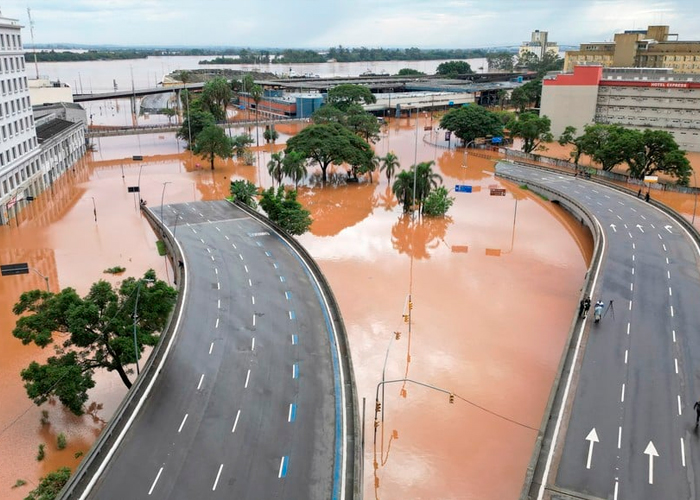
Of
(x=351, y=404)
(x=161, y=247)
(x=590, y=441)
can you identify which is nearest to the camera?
(x=590, y=441)

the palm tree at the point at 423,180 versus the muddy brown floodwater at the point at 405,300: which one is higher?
the palm tree at the point at 423,180

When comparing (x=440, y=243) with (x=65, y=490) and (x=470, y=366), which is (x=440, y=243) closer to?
(x=470, y=366)

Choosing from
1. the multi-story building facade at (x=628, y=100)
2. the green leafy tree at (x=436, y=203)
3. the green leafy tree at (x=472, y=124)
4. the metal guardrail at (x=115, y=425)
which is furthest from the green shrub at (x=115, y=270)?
the multi-story building facade at (x=628, y=100)

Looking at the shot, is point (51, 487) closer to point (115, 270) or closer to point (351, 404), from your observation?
point (351, 404)

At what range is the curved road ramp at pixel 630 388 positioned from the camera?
21125mm

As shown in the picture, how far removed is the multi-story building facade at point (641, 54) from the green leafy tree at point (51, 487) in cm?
14650

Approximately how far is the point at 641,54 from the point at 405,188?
113m

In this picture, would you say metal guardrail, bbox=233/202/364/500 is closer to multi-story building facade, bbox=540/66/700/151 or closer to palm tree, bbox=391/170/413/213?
palm tree, bbox=391/170/413/213

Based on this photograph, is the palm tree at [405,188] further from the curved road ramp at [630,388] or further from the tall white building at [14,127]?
the tall white building at [14,127]

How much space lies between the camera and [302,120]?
12331 centimetres

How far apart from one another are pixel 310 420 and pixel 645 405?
1482 cm

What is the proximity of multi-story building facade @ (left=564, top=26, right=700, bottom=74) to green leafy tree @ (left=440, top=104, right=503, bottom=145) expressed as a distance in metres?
55.9

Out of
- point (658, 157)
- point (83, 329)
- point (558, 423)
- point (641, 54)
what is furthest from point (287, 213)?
point (641, 54)

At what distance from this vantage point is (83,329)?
1041 inches
